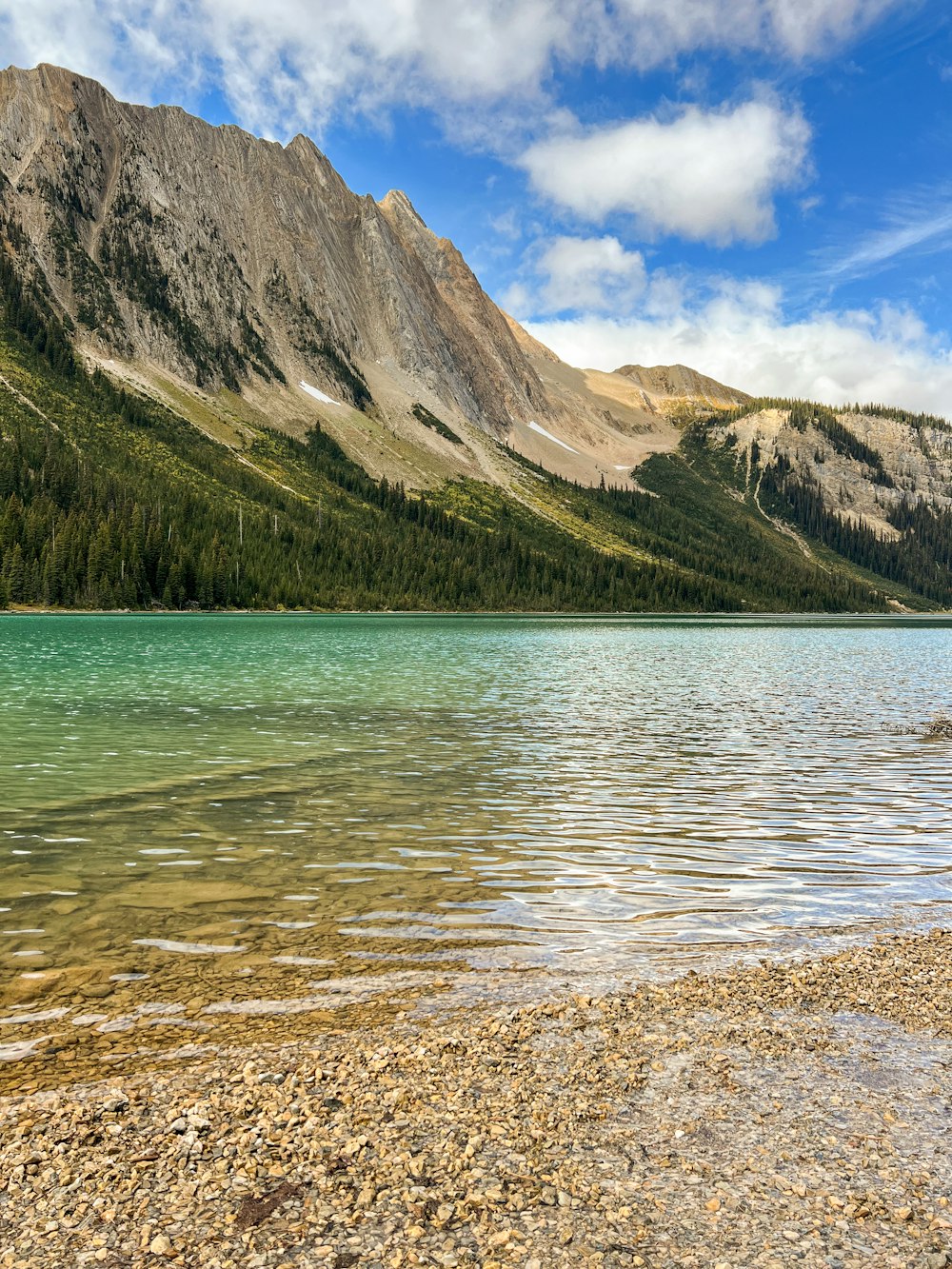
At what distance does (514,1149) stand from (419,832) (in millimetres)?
11886

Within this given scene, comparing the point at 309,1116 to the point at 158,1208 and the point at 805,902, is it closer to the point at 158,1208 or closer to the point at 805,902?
the point at 158,1208

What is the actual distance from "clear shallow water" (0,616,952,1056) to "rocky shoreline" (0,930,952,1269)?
7.23ft

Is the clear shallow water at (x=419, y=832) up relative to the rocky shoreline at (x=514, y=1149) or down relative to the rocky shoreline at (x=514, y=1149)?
down

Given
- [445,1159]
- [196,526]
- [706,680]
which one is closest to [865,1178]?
[445,1159]

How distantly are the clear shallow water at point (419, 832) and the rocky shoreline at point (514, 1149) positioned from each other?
7.23ft

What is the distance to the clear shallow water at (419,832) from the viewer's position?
11961 millimetres

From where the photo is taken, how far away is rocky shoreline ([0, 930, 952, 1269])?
5.82m

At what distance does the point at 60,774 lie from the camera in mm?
24266

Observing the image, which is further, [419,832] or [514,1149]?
[419,832]

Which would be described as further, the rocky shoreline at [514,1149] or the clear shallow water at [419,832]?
the clear shallow water at [419,832]

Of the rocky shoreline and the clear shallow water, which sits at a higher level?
the rocky shoreline

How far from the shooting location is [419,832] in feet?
61.7

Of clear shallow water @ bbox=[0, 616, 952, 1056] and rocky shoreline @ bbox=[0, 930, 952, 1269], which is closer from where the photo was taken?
rocky shoreline @ bbox=[0, 930, 952, 1269]

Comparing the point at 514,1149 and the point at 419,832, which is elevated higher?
the point at 514,1149
